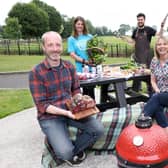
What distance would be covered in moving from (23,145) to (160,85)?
1903mm

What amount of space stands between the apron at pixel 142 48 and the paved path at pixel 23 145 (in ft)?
8.10

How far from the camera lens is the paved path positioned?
3721 mm

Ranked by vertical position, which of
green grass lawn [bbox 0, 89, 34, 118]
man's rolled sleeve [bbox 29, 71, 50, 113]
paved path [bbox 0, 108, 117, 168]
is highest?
man's rolled sleeve [bbox 29, 71, 50, 113]

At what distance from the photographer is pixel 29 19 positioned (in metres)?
54.6

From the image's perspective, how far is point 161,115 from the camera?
3742 millimetres

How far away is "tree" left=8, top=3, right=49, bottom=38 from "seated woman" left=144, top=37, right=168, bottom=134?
168 feet

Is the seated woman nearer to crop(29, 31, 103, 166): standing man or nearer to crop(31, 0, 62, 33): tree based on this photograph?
crop(29, 31, 103, 166): standing man

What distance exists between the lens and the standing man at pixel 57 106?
11.5 ft

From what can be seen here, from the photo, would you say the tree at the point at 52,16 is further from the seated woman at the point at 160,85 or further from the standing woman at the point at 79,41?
the seated woman at the point at 160,85

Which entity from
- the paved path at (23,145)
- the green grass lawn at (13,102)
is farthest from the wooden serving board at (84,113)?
the green grass lawn at (13,102)

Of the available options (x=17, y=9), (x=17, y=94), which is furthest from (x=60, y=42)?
(x=17, y=9)

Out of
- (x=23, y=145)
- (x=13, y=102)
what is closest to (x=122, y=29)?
(x=13, y=102)

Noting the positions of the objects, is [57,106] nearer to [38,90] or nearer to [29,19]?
[38,90]

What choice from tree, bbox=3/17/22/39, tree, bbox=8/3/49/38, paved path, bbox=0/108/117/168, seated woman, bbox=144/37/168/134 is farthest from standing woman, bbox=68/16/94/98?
tree, bbox=8/3/49/38
